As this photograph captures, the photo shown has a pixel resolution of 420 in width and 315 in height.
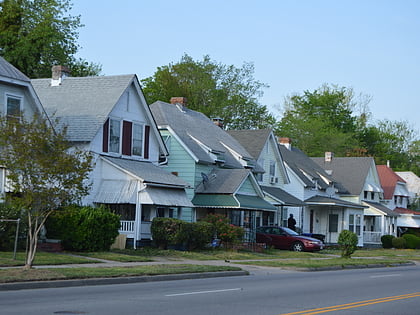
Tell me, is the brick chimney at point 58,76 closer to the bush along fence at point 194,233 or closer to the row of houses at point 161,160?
the row of houses at point 161,160

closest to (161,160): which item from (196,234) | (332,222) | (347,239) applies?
(196,234)

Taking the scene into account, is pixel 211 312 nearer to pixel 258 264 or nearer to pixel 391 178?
pixel 258 264

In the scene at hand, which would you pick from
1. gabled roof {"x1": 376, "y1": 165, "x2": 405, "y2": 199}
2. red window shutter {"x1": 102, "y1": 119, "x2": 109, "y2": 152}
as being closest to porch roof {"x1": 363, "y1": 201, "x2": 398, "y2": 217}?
gabled roof {"x1": 376, "y1": 165, "x2": 405, "y2": 199}

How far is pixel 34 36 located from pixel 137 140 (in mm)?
21250

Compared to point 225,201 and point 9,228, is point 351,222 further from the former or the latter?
point 9,228

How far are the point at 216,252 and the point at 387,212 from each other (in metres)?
34.9

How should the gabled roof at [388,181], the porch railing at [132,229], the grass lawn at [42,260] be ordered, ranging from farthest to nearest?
the gabled roof at [388,181] < the porch railing at [132,229] < the grass lawn at [42,260]

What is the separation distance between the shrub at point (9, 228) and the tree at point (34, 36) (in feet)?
94.6

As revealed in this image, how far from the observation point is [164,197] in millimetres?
31516

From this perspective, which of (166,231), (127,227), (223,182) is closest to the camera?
(166,231)

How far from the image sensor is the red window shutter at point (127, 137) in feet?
107

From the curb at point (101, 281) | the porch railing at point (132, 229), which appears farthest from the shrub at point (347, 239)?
the curb at point (101, 281)

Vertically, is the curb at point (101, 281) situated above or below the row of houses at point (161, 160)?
below

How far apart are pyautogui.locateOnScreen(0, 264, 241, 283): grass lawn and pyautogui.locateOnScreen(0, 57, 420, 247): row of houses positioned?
270 inches
